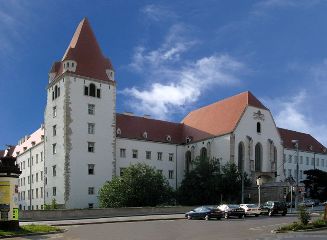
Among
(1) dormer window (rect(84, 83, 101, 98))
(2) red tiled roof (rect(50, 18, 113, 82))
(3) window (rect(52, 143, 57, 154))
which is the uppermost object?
(2) red tiled roof (rect(50, 18, 113, 82))

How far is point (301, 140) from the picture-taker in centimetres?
9788

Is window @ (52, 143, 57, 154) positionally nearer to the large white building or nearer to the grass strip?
the large white building

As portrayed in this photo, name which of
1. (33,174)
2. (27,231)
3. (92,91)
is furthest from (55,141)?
(27,231)

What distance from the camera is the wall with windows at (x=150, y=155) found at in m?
72.2

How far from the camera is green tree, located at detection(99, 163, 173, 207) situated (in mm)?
56562

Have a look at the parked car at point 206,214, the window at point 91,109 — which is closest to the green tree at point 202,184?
the window at point 91,109

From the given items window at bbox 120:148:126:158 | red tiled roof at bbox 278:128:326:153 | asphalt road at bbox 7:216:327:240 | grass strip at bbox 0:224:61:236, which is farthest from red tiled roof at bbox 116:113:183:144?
grass strip at bbox 0:224:61:236

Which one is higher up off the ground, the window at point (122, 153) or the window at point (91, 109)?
the window at point (91, 109)

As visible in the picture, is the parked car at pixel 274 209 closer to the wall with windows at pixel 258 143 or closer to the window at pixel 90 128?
the wall with windows at pixel 258 143

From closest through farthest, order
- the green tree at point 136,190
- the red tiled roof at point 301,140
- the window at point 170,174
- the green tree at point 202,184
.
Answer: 1. the green tree at point 136,190
2. the green tree at point 202,184
3. the window at point 170,174
4. the red tiled roof at point 301,140

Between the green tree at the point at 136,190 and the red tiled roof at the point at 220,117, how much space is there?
18445mm

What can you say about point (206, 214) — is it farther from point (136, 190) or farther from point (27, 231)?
point (136, 190)

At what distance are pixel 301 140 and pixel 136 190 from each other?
168 ft

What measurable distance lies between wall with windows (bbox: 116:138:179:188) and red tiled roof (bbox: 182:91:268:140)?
5001mm
